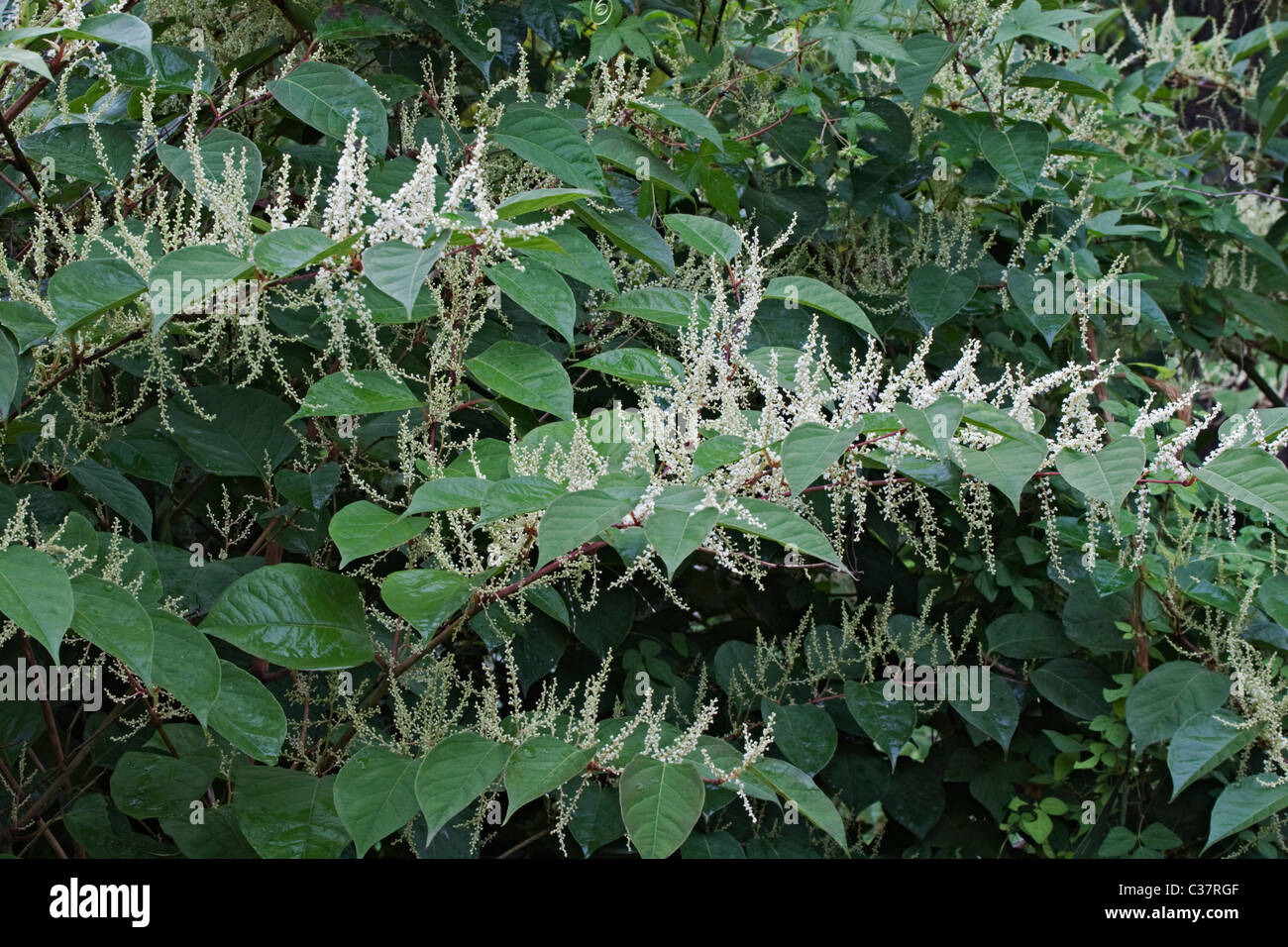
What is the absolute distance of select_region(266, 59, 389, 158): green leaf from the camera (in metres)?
2.01

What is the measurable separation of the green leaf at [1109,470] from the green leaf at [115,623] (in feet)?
4.00

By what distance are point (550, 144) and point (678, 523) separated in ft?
3.20

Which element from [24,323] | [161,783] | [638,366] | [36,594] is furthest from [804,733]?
[24,323]

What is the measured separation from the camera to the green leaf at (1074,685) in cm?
246

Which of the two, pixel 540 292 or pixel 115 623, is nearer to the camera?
pixel 115 623

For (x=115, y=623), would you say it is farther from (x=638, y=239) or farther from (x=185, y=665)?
(x=638, y=239)

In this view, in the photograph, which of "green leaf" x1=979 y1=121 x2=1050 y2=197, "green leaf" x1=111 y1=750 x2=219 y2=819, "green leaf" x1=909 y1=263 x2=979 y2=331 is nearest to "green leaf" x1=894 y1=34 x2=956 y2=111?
"green leaf" x1=979 y1=121 x2=1050 y2=197

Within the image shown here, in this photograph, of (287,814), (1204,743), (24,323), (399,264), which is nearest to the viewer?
(399,264)

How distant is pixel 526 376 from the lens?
1.84 meters

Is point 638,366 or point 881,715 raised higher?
point 638,366

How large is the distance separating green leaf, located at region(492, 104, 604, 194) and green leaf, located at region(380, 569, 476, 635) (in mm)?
757

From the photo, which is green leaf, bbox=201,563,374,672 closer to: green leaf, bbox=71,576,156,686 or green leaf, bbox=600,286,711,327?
green leaf, bbox=71,576,156,686

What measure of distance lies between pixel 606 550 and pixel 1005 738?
0.92 metres

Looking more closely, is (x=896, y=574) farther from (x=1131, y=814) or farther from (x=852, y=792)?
(x=1131, y=814)
